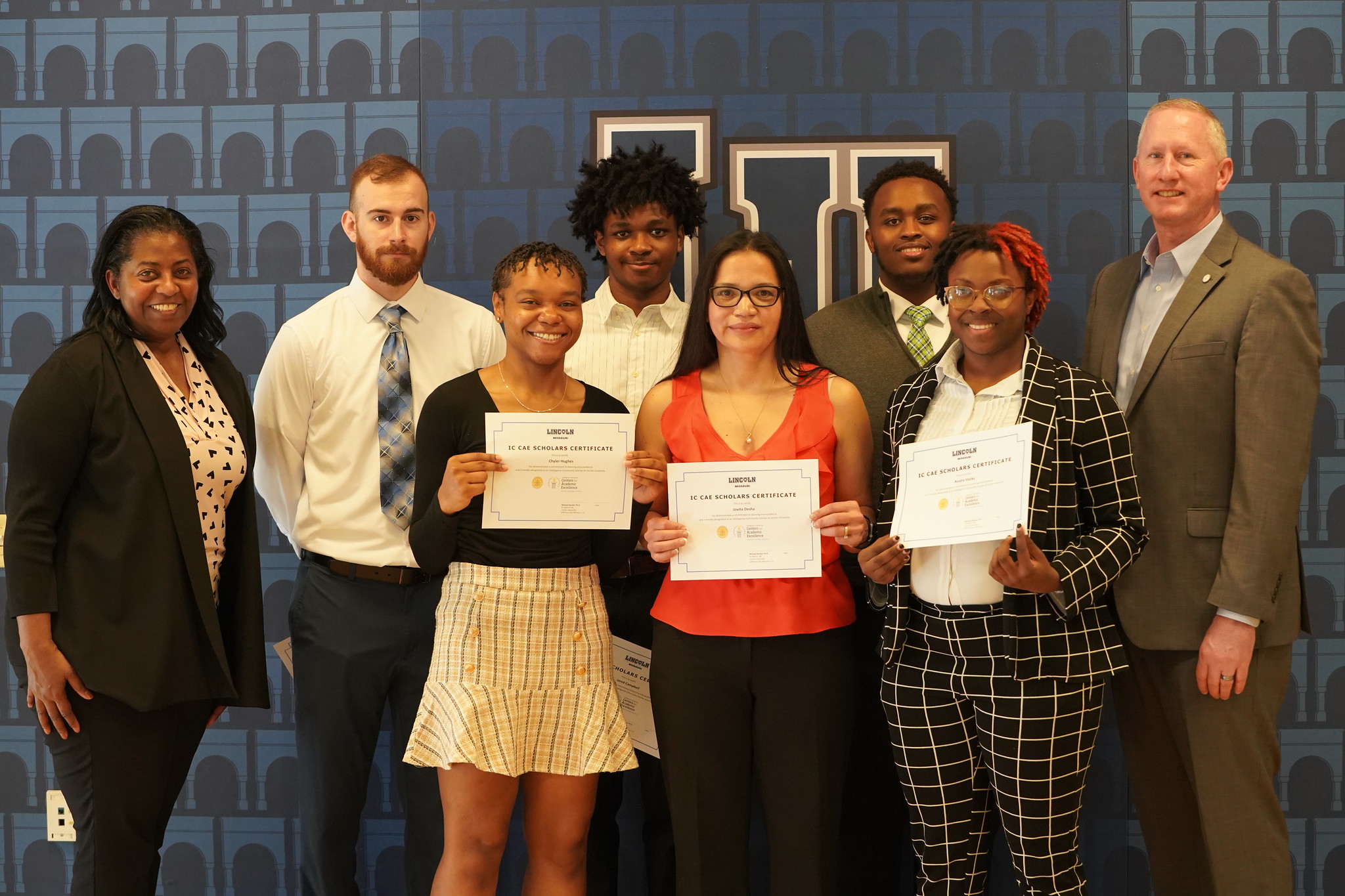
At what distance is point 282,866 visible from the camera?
13.0 feet

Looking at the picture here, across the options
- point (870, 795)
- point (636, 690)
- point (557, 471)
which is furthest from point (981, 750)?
point (557, 471)

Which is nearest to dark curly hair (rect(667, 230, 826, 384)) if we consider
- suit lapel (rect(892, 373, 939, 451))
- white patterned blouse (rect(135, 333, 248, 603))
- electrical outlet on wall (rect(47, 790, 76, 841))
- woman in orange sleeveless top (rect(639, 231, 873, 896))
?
woman in orange sleeveless top (rect(639, 231, 873, 896))

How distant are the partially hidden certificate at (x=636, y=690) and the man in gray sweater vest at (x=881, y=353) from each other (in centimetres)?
71

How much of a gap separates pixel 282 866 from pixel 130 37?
10.9ft

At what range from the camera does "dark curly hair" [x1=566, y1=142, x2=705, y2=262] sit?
347cm

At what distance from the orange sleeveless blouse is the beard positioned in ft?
3.75

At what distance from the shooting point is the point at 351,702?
10.6 feet

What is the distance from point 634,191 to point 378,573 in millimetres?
1545

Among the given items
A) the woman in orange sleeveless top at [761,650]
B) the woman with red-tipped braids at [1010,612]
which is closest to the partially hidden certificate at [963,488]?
the woman with red-tipped braids at [1010,612]

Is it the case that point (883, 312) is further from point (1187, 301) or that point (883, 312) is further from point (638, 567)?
point (638, 567)

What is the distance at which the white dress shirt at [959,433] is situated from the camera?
96.7 inches

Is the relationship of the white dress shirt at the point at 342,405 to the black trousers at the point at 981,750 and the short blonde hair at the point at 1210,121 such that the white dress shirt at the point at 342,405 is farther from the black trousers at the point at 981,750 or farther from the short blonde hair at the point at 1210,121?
the short blonde hair at the point at 1210,121

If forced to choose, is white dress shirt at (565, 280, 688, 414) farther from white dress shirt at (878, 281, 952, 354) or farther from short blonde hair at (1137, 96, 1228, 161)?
short blonde hair at (1137, 96, 1228, 161)

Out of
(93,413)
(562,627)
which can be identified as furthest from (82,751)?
(562,627)
